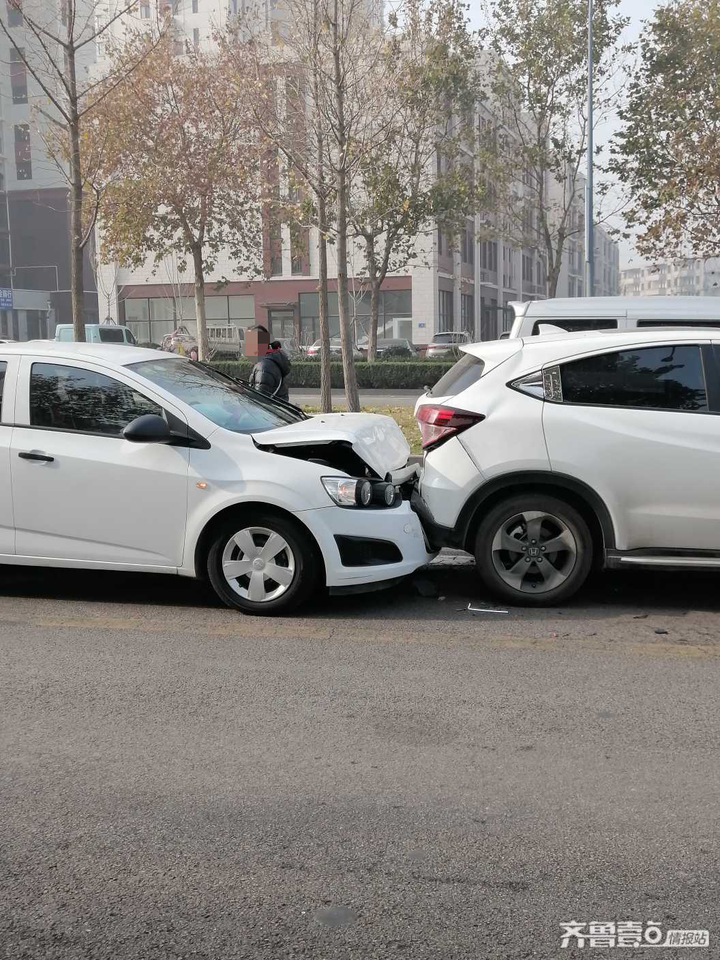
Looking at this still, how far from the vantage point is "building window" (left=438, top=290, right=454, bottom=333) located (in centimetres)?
5375

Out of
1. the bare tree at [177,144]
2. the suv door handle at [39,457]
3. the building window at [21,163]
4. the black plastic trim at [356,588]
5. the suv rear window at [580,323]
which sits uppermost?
the building window at [21,163]

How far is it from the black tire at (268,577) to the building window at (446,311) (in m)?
47.7

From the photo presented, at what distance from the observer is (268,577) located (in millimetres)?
6051

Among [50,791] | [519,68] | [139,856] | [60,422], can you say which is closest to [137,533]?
[60,422]

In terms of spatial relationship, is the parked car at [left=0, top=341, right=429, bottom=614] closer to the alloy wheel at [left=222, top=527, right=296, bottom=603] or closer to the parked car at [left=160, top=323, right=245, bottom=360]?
the alloy wheel at [left=222, top=527, right=296, bottom=603]

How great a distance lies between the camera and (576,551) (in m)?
6.22

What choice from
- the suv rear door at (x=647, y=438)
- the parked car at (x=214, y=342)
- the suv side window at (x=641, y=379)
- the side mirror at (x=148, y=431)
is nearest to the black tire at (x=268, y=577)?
the side mirror at (x=148, y=431)

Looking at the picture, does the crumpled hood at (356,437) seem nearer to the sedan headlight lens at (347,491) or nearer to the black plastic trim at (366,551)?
the sedan headlight lens at (347,491)

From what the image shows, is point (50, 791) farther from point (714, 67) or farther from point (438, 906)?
point (714, 67)

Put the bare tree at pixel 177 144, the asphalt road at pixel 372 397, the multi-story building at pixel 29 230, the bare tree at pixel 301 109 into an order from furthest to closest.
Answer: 1. the multi-story building at pixel 29 230
2. the bare tree at pixel 177 144
3. the asphalt road at pixel 372 397
4. the bare tree at pixel 301 109

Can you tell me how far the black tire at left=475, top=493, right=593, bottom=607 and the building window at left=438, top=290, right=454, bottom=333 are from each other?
47.3 m

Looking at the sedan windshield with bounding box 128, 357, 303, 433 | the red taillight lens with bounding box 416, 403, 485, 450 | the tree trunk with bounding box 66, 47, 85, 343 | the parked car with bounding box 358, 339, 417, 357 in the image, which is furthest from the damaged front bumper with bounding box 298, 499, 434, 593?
the parked car with bounding box 358, 339, 417, 357

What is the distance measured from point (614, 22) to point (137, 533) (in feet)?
93.2

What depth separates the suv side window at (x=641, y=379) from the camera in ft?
20.4
